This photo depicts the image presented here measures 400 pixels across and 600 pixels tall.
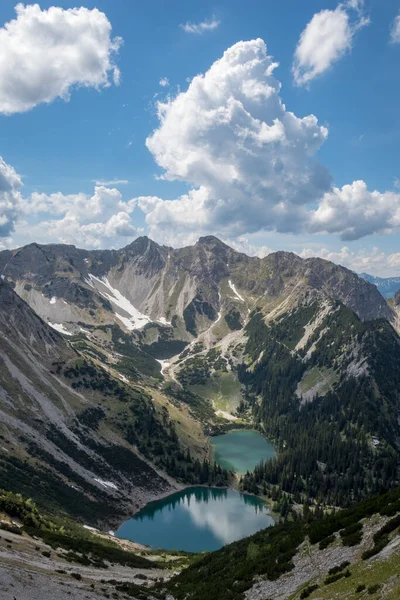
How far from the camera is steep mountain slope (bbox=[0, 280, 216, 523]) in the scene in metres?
129

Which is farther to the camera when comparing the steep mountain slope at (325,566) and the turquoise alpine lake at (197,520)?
the turquoise alpine lake at (197,520)

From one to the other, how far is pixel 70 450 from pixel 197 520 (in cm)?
5644

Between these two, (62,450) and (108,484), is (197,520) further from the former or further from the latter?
(62,450)

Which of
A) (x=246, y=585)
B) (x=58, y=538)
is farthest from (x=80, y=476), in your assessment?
(x=246, y=585)

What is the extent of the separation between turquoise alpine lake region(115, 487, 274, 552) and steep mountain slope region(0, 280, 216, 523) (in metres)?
6.86

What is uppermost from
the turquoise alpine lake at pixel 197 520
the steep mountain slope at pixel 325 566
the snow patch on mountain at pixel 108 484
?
the snow patch on mountain at pixel 108 484

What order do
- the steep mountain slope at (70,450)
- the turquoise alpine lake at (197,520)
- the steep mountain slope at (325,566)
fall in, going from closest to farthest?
the steep mountain slope at (325,566), the turquoise alpine lake at (197,520), the steep mountain slope at (70,450)

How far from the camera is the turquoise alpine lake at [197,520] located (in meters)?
128

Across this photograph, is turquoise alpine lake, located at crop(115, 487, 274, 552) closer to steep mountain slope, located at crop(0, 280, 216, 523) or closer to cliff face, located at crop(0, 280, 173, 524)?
steep mountain slope, located at crop(0, 280, 216, 523)

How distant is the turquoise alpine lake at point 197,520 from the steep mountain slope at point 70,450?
6858 millimetres

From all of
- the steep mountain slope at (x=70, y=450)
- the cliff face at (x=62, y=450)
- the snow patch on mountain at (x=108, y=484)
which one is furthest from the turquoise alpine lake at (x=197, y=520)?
the snow patch on mountain at (x=108, y=484)

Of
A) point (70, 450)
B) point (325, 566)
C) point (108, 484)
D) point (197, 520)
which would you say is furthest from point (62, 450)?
point (325, 566)

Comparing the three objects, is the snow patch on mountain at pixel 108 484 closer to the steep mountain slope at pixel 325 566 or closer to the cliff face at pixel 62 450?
the cliff face at pixel 62 450

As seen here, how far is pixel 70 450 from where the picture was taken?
518 feet
